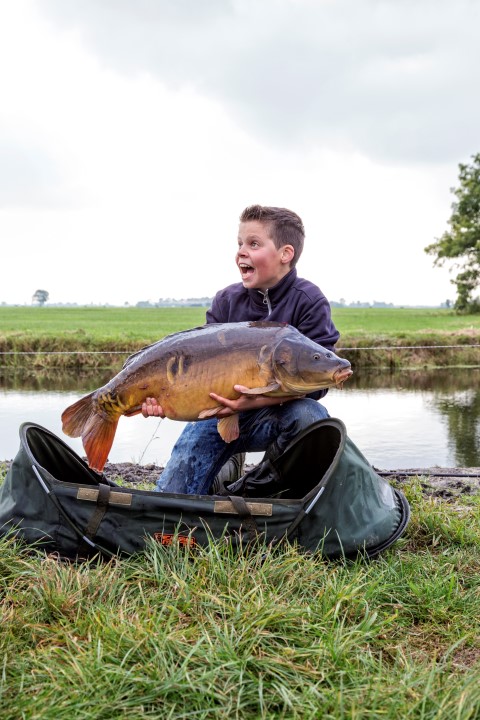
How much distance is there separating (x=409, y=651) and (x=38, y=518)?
1.33 meters

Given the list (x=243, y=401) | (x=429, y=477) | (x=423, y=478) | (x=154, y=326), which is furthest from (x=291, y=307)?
(x=154, y=326)

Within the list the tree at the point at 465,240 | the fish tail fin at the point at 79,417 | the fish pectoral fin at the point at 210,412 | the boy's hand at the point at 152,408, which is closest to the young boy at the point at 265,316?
the fish pectoral fin at the point at 210,412

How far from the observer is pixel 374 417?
9.24 meters

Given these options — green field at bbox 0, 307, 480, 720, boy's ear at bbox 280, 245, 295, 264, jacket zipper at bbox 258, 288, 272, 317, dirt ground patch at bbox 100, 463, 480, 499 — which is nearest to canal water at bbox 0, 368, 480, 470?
dirt ground patch at bbox 100, 463, 480, 499

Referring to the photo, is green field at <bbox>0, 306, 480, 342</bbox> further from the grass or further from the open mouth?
the grass

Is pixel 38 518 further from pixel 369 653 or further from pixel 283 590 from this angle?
pixel 369 653

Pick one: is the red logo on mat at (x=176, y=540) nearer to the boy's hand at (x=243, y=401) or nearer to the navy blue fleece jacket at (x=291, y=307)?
the boy's hand at (x=243, y=401)

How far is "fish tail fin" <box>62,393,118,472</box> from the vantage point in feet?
9.39

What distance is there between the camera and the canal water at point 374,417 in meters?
6.96

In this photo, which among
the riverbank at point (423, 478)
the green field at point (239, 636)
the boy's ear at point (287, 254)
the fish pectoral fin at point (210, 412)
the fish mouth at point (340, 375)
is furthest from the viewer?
the riverbank at point (423, 478)

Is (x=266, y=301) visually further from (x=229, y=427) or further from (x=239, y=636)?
(x=239, y=636)

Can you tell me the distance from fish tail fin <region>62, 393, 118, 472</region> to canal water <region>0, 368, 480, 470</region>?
3.50 meters

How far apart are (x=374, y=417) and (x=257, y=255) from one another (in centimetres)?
643

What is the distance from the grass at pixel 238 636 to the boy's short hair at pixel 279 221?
153cm
